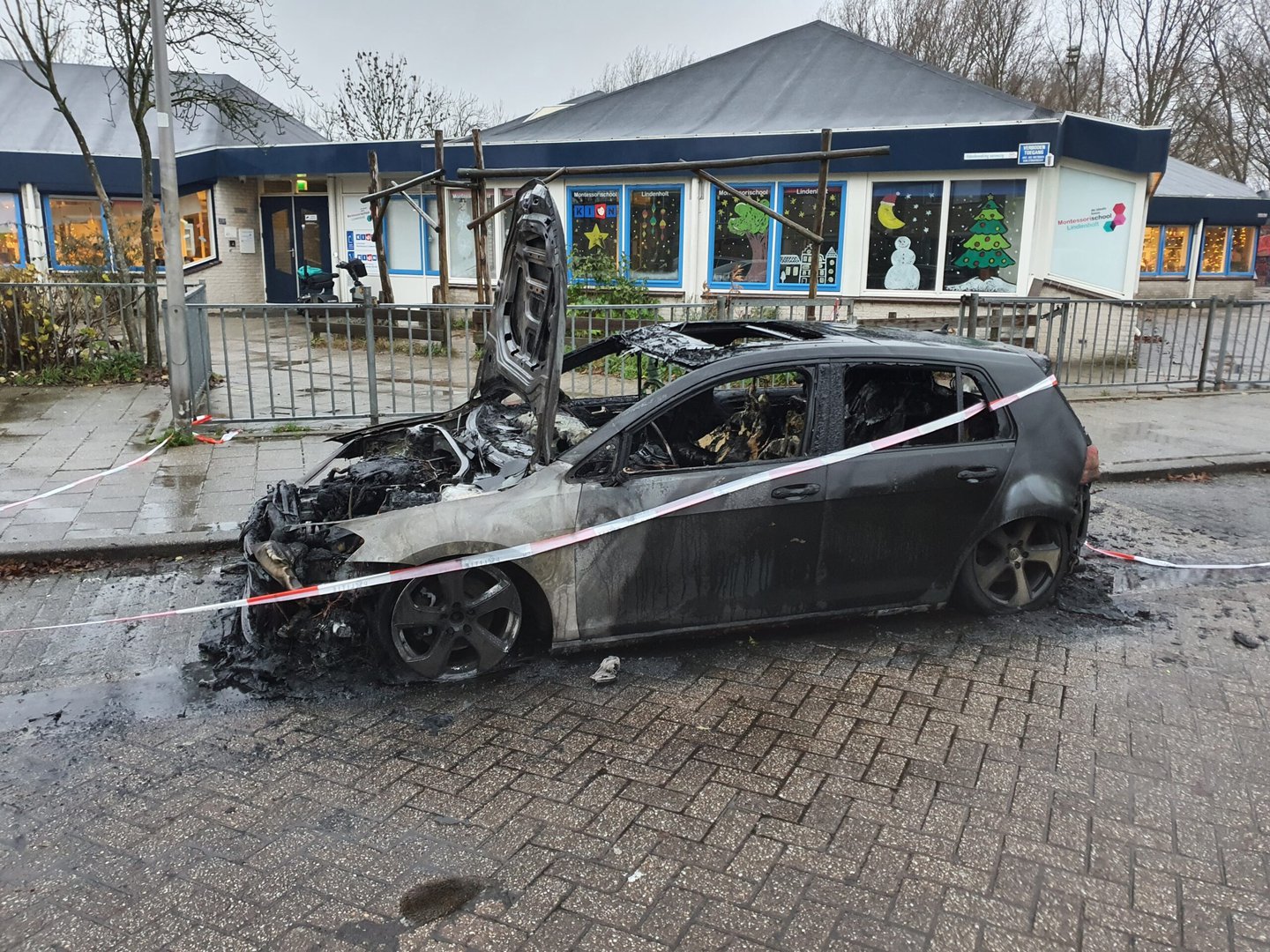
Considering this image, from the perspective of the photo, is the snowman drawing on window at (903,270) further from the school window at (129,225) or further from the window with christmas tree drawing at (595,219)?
the school window at (129,225)

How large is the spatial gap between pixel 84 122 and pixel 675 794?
22729mm

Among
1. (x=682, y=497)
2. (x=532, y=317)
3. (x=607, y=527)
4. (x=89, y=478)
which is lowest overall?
(x=89, y=478)

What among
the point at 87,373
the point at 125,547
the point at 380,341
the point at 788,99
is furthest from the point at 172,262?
the point at 788,99

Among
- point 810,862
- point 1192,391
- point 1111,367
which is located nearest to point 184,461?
point 810,862

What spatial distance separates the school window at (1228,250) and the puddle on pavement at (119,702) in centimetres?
3113

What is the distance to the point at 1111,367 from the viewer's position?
40.7ft

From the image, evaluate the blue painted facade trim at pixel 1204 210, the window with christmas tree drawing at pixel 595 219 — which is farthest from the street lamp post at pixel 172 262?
the blue painted facade trim at pixel 1204 210

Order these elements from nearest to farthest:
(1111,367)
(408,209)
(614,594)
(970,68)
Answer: (614,594) → (1111,367) → (408,209) → (970,68)

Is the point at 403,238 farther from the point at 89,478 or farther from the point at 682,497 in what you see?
the point at 682,497

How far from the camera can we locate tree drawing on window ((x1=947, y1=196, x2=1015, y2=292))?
634 inches

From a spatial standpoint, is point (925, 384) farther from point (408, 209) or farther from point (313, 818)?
point (408, 209)

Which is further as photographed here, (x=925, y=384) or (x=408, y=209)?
(x=408, y=209)

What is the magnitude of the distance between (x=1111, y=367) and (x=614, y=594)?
10.1 m

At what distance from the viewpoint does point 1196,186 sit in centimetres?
2875
